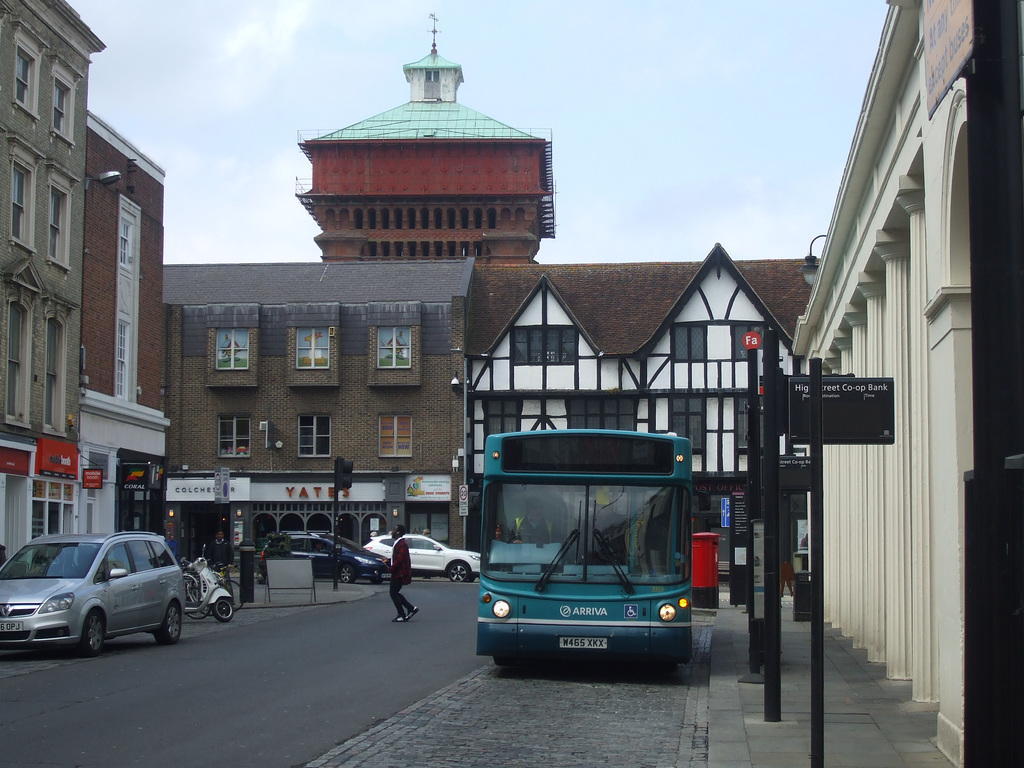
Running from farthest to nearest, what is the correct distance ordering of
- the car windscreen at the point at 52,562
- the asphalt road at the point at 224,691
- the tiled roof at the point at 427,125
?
the tiled roof at the point at 427,125 < the car windscreen at the point at 52,562 < the asphalt road at the point at 224,691

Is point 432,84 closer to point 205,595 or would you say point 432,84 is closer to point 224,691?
point 205,595

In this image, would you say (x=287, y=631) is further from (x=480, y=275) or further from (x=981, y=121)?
(x=480, y=275)

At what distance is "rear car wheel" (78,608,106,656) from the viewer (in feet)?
→ 54.9

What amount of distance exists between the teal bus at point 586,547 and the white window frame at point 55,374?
18.5 metres

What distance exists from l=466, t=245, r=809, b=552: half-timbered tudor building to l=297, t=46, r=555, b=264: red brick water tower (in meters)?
32.4

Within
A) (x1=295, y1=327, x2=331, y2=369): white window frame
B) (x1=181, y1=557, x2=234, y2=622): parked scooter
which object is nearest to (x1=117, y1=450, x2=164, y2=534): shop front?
(x1=181, y1=557, x2=234, y2=622): parked scooter

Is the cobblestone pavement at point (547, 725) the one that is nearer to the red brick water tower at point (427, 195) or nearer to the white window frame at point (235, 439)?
the white window frame at point (235, 439)

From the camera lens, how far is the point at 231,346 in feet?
172

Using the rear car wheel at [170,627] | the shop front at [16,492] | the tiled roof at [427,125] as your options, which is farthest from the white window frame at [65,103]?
the tiled roof at [427,125]

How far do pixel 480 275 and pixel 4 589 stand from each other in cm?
3898

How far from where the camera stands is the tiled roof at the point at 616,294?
4981cm

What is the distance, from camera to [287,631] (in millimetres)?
21484

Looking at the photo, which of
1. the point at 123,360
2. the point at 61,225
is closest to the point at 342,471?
the point at 123,360

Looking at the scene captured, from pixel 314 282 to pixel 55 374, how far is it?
993 inches
